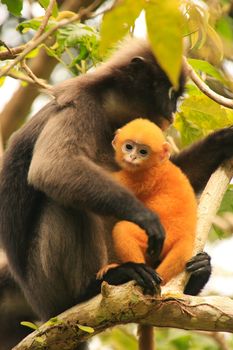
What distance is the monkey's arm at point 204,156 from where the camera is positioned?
4660 millimetres

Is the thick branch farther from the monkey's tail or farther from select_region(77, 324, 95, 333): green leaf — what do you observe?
the monkey's tail

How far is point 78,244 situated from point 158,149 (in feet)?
2.48

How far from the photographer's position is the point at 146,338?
419cm

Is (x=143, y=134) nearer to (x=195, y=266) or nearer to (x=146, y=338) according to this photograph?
(x=195, y=266)

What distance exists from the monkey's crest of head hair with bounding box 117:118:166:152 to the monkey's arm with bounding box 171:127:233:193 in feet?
1.72

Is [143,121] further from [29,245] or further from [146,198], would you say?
[29,245]

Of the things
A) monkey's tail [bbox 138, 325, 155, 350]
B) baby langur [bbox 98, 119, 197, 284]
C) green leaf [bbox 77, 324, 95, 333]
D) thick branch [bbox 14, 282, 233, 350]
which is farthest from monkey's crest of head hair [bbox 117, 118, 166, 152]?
green leaf [bbox 77, 324, 95, 333]

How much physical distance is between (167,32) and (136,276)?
2315 mm

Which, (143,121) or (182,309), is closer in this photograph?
(182,309)

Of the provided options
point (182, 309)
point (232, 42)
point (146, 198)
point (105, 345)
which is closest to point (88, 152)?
point (146, 198)

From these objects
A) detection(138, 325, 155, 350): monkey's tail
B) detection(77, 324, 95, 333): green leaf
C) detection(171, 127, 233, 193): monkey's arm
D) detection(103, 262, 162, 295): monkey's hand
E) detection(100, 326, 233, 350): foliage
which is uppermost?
detection(171, 127, 233, 193): monkey's arm

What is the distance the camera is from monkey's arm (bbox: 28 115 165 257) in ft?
12.4

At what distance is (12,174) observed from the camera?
454 centimetres

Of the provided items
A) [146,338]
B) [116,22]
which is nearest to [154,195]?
[146,338]
